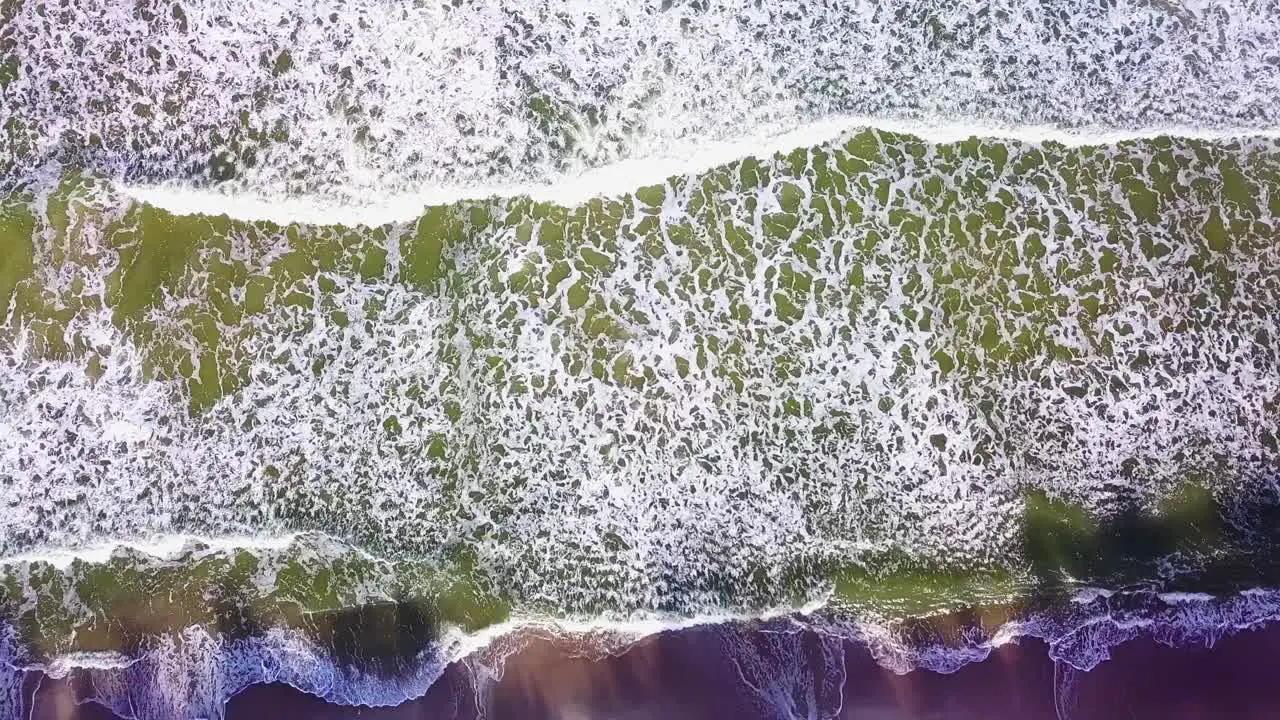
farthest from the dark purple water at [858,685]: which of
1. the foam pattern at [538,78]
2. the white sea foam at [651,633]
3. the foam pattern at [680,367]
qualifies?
the foam pattern at [538,78]

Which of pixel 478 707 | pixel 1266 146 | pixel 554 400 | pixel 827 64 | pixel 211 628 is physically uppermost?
pixel 827 64

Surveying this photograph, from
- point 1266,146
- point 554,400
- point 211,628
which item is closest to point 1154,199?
point 1266,146

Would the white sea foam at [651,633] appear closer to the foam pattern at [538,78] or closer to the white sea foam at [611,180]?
the white sea foam at [611,180]

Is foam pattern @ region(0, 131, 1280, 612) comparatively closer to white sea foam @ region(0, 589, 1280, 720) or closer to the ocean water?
the ocean water

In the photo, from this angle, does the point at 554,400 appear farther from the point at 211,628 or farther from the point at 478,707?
the point at 211,628

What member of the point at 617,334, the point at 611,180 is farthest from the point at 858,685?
the point at 611,180

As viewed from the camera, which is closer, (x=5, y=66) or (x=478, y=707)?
(x=478, y=707)
